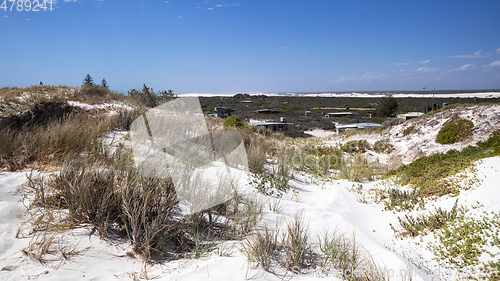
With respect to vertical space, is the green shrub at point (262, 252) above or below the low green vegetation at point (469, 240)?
above

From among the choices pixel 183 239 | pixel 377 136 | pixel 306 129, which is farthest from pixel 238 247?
pixel 306 129

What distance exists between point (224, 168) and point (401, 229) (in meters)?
3.64

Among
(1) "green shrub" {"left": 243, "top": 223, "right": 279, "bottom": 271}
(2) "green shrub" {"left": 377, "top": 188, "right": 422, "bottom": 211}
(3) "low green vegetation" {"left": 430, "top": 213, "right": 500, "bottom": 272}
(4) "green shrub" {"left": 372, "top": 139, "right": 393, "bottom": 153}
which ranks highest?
(1) "green shrub" {"left": 243, "top": 223, "right": 279, "bottom": 271}

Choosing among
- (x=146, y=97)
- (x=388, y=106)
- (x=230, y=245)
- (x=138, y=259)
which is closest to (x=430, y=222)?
(x=230, y=245)

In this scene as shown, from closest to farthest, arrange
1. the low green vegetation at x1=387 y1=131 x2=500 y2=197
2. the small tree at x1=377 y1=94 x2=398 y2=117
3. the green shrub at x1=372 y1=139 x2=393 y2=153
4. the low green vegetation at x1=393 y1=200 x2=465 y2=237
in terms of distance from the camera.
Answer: the low green vegetation at x1=393 y1=200 x2=465 y2=237, the low green vegetation at x1=387 y1=131 x2=500 y2=197, the green shrub at x1=372 y1=139 x2=393 y2=153, the small tree at x1=377 y1=94 x2=398 y2=117

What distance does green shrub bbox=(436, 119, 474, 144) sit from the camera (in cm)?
1046

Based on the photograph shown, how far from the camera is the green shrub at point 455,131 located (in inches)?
412

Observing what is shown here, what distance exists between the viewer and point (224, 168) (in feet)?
20.1

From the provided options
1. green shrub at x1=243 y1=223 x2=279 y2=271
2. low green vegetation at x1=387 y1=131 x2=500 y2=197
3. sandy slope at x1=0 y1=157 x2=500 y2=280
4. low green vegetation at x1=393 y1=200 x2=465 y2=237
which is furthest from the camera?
low green vegetation at x1=387 y1=131 x2=500 y2=197

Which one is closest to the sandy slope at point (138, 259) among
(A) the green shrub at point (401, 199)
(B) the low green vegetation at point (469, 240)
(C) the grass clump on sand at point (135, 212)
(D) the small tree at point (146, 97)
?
(C) the grass clump on sand at point (135, 212)

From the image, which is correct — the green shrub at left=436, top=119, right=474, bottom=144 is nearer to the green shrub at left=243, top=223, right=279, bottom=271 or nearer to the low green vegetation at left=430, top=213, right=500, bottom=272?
the low green vegetation at left=430, top=213, right=500, bottom=272

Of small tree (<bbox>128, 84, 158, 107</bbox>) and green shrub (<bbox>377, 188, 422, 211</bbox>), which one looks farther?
small tree (<bbox>128, 84, 158, 107</bbox>)

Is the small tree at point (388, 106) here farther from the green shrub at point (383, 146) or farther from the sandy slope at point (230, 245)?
the sandy slope at point (230, 245)

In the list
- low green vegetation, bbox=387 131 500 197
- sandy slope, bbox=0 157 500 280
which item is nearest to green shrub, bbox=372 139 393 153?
low green vegetation, bbox=387 131 500 197
